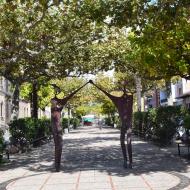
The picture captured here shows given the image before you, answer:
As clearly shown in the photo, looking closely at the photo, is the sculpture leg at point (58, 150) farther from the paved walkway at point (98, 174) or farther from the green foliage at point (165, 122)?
the green foliage at point (165, 122)

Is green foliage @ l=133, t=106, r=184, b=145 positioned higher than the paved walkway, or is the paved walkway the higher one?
green foliage @ l=133, t=106, r=184, b=145

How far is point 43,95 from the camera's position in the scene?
4725 centimetres

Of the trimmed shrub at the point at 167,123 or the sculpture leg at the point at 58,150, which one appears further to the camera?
the trimmed shrub at the point at 167,123

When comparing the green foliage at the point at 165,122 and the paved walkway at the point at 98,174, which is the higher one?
the green foliage at the point at 165,122

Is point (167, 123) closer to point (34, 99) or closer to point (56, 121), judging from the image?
point (34, 99)

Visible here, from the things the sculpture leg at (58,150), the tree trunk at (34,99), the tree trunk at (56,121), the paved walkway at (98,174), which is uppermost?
the tree trunk at (34,99)

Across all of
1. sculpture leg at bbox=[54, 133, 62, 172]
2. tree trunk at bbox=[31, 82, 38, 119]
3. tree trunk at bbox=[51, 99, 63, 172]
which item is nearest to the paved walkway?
sculpture leg at bbox=[54, 133, 62, 172]

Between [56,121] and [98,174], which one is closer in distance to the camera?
[98,174]

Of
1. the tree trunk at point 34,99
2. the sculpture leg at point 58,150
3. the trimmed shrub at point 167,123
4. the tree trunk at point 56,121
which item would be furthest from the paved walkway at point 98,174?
the tree trunk at point 34,99

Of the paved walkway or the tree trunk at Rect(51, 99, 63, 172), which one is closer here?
the paved walkway

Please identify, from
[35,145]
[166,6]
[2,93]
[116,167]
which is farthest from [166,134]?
[2,93]

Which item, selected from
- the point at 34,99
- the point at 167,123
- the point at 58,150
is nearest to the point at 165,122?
the point at 167,123

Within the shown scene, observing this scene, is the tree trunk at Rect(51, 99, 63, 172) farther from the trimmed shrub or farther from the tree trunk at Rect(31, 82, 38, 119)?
the tree trunk at Rect(31, 82, 38, 119)

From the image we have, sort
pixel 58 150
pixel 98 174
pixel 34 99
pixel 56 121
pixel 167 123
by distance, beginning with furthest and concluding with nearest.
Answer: pixel 34 99 < pixel 167 123 < pixel 58 150 < pixel 56 121 < pixel 98 174
